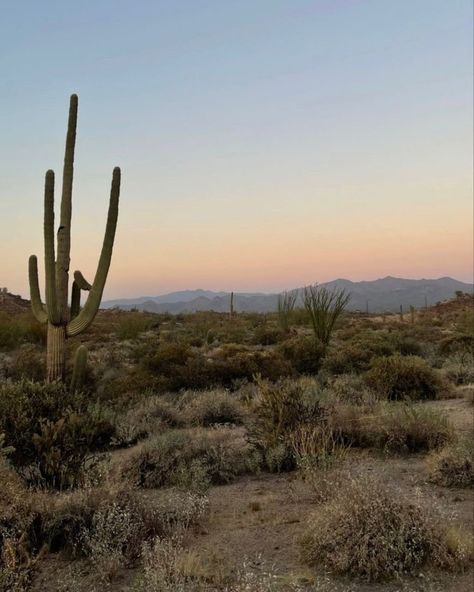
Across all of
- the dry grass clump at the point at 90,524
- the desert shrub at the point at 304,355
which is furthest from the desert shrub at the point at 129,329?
the dry grass clump at the point at 90,524

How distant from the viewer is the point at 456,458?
661cm

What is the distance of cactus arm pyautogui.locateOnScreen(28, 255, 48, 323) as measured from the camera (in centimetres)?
966

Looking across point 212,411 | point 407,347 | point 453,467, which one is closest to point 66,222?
point 212,411

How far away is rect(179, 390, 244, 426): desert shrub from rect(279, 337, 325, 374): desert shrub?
16.8 feet

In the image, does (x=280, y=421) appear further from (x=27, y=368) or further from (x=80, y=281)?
(x=27, y=368)

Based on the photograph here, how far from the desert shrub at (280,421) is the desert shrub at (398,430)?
51 cm

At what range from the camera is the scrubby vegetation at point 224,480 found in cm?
438

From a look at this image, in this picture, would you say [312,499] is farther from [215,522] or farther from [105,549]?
[105,549]

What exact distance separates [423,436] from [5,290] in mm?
49837

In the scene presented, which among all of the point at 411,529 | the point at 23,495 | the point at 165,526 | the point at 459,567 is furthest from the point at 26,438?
the point at 459,567

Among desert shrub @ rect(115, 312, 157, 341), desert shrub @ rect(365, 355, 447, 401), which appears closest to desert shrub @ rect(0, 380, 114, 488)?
desert shrub @ rect(365, 355, 447, 401)

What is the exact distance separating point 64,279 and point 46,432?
379 cm

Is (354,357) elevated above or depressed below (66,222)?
below

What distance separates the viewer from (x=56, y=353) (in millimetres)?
9156
